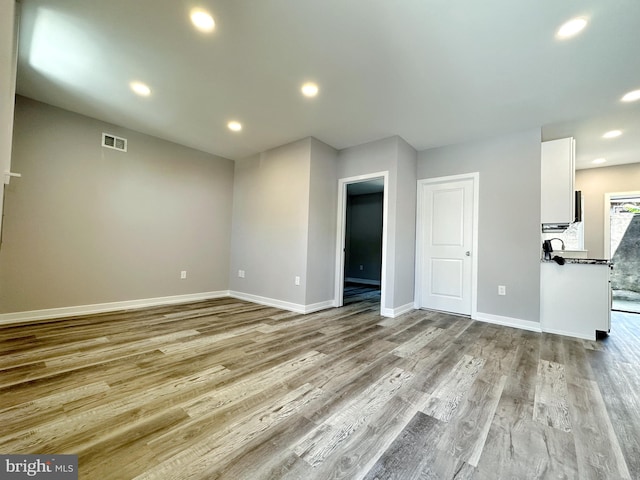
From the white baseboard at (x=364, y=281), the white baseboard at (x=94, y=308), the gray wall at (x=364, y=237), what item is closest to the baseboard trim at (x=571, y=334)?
the white baseboard at (x=364, y=281)

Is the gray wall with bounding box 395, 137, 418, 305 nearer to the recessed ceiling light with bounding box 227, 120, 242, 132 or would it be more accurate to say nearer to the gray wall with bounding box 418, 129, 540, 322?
the gray wall with bounding box 418, 129, 540, 322

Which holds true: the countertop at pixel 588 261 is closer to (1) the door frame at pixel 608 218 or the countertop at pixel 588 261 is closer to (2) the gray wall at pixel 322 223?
(1) the door frame at pixel 608 218

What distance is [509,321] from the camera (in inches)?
132

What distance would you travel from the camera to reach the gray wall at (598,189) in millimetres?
4406

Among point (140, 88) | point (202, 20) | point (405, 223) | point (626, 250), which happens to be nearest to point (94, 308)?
point (140, 88)

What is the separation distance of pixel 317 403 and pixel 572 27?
10.0 ft

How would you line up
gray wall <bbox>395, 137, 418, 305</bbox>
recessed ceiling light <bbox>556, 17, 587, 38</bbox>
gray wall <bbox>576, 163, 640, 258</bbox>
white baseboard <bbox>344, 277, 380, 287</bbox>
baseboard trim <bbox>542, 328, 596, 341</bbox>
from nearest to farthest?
1. recessed ceiling light <bbox>556, 17, 587, 38</bbox>
2. baseboard trim <bbox>542, 328, 596, 341</bbox>
3. gray wall <bbox>395, 137, 418, 305</bbox>
4. gray wall <bbox>576, 163, 640, 258</bbox>
5. white baseboard <bbox>344, 277, 380, 287</bbox>

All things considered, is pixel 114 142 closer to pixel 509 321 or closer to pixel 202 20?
pixel 202 20

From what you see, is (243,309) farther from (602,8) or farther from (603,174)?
(603,174)

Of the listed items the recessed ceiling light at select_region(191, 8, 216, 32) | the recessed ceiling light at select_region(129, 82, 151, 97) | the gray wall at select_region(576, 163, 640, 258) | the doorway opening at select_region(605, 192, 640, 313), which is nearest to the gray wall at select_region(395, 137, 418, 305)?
the recessed ceiling light at select_region(191, 8, 216, 32)

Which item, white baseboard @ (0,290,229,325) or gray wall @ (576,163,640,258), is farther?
gray wall @ (576,163,640,258)

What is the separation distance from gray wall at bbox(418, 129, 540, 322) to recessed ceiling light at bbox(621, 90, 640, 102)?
2.37 ft

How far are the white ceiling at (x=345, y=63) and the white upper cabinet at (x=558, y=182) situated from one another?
268mm

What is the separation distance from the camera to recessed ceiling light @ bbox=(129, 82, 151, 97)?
2701 millimetres
